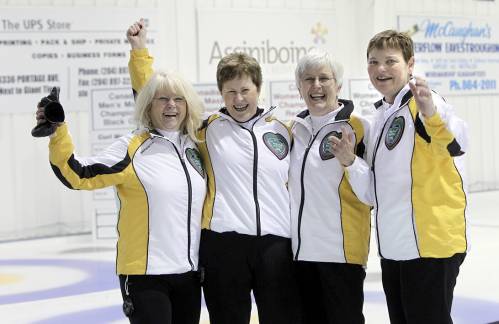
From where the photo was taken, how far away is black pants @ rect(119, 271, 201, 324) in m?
2.61

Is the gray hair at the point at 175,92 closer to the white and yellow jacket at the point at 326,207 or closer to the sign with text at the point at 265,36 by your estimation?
the white and yellow jacket at the point at 326,207

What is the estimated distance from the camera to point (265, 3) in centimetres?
980

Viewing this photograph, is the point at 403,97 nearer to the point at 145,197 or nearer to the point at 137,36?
the point at 145,197

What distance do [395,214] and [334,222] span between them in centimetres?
26

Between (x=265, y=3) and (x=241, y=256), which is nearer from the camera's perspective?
(x=241, y=256)

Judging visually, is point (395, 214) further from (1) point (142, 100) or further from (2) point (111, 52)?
(2) point (111, 52)

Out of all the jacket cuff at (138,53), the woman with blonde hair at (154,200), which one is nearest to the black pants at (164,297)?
the woman with blonde hair at (154,200)

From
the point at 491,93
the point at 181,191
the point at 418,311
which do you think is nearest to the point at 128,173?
the point at 181,191

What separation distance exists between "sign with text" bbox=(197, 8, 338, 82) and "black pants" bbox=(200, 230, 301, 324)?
6747 millimetres

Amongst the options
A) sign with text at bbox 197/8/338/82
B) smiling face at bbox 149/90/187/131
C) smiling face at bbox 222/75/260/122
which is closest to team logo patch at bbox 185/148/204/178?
smiling face at bbox 149/90/187/131

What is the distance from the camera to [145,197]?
2699 millimetres

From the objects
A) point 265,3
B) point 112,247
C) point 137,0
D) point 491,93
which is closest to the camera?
point 112,247

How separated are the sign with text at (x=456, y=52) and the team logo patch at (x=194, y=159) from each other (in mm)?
8817

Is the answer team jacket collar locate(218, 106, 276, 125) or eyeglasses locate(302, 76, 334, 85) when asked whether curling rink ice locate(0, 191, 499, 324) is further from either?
eyeglasses locate(302, 76, 334, 85)
